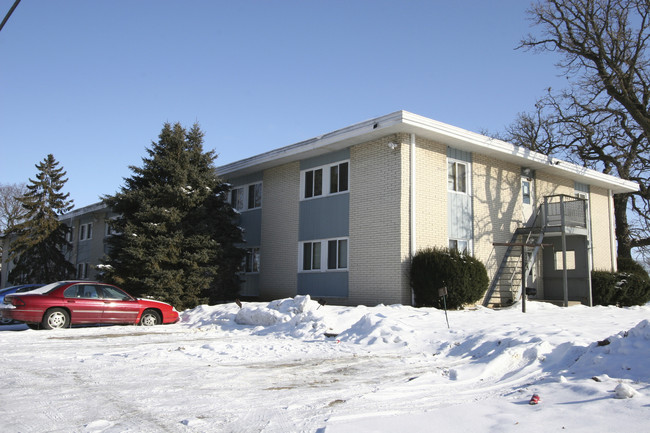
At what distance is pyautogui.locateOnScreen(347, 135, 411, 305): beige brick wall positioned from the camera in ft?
60.7

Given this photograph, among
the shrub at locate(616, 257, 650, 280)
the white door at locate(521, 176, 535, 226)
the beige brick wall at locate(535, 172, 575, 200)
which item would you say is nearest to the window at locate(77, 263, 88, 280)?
the white door at locate(521, 176, 535, 226)

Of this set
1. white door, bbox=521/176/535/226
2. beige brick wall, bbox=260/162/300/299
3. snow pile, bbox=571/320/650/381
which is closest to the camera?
snow pile, bbox=571/320/650/381

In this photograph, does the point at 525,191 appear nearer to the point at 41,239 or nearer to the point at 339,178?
the point at 339,178

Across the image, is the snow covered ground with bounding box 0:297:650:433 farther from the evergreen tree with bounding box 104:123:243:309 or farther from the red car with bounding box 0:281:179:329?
the evergreen tree with bounding box 104:123:243:309

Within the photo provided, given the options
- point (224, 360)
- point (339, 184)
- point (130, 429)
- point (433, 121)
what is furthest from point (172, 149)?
point (130, 429)

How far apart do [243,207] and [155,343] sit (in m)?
14.5

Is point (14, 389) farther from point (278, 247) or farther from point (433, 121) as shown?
point (278, 247)

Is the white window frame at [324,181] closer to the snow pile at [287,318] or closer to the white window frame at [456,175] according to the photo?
the white window frame at [456,175]

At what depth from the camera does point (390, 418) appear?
18.5ft

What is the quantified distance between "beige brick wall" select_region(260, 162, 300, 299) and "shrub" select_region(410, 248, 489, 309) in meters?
5.98

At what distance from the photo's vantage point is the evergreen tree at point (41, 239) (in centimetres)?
3459

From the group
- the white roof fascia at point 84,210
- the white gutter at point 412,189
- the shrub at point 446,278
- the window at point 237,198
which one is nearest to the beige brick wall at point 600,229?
the shrub at point 446,278

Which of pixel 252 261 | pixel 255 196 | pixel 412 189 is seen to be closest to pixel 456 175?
pixel 412 189

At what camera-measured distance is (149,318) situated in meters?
16.4
